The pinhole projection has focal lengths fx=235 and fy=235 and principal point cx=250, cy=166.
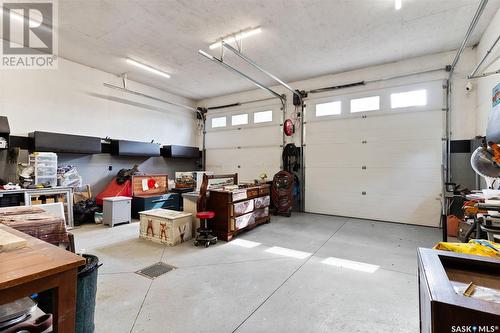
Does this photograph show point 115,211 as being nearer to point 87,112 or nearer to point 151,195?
point 151,195

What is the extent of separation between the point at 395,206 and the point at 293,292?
4.54 meters

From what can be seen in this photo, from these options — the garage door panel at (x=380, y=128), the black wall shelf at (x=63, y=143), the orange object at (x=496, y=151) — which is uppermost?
the garage door panel at (x=380, y=128)

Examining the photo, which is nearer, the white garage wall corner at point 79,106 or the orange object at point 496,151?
the orange object at point 496,151

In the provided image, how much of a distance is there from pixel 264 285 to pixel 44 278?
7.21 feet

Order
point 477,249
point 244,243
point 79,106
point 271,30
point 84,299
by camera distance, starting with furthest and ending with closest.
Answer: point 79,106, point 271,30, point 244,243, point 84,299, point 477,249

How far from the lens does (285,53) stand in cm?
545

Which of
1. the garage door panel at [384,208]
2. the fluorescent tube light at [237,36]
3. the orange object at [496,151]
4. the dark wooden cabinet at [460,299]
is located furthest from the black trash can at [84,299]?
the garage door panel at [384,208]

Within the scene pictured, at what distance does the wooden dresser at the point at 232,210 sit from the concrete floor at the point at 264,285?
10.7 inches

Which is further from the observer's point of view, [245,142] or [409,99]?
[245,142]

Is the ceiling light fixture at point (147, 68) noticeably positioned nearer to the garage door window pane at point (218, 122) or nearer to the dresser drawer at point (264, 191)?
the garage door window pane at point (218, 122)

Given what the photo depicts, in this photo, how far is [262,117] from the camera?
8.05 meters

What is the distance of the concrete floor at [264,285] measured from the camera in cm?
208

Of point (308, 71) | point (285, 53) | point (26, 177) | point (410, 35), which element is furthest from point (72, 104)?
point (410, 35)

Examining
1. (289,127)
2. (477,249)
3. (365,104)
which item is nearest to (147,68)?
(289,127)
